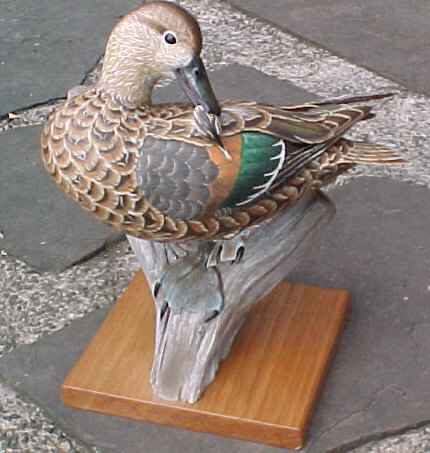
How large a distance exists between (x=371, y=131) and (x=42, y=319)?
107 cm

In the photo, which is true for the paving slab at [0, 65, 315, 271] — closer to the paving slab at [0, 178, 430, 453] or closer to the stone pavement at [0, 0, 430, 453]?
the stone pavement at [0, 0, 430, 453]

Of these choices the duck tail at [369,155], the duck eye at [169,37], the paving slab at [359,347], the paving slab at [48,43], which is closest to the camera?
the duck eye at [169,37]

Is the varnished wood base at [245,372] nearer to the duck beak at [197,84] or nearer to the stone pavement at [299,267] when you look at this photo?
the stone pavement at [299,267]

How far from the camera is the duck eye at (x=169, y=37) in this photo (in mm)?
1452

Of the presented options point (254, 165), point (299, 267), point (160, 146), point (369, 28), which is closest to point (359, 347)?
point (299, 267)

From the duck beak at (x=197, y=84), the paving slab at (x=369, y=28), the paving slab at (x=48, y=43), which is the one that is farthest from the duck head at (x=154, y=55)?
the paving slab at (x=369, y=28)

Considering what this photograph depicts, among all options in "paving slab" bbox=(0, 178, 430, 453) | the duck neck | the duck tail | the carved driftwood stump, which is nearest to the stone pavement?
"paving slab" bbox=(0, 178, 430, 453)

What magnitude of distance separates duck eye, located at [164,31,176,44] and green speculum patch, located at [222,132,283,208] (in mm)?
190

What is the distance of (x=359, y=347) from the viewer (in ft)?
6.41

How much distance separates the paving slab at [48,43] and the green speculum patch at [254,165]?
1361 millimetres

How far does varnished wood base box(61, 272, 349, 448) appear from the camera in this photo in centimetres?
174

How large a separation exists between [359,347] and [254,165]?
1.90 feet

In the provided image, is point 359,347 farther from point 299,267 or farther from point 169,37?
point 169,37

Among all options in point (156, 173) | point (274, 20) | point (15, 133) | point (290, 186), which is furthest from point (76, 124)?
point (274, 20)
